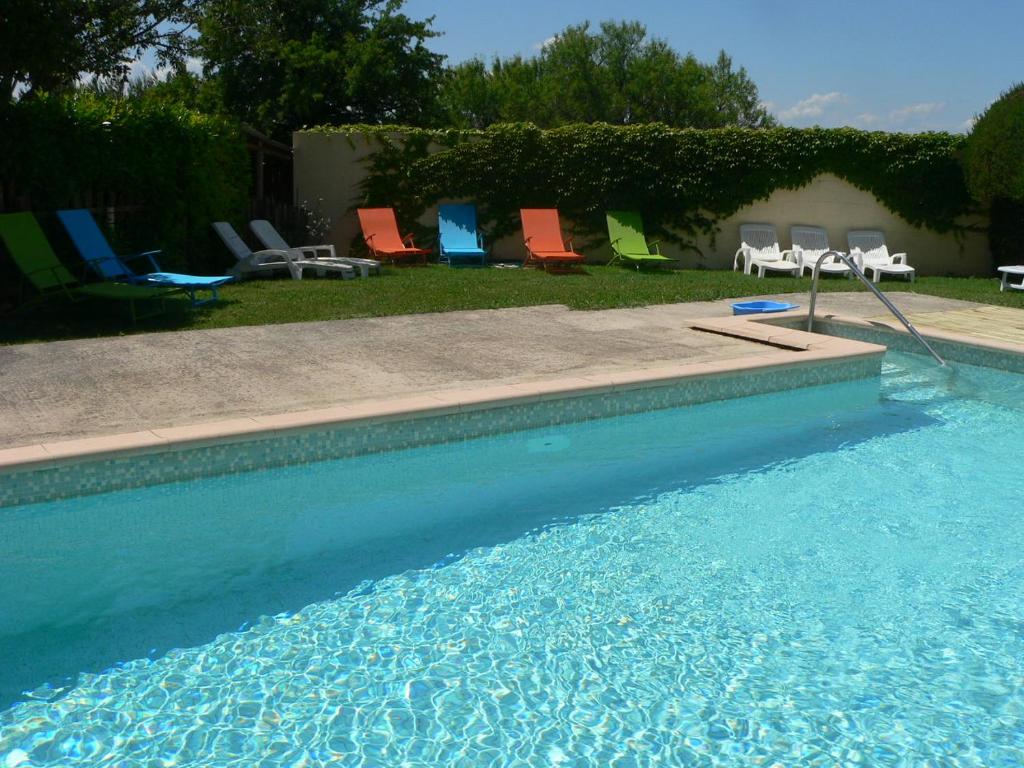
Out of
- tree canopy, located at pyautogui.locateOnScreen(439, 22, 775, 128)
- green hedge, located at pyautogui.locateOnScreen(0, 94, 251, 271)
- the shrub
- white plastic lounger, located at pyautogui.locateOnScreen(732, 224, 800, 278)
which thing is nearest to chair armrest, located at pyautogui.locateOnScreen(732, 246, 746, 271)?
white plastic lounger, located at pyautogui.locateOnScreen(732, 224, 800, 278)

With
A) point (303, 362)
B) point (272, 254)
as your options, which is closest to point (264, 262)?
point (272, 254)

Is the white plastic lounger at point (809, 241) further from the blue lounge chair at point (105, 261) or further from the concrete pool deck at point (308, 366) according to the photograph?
the blue lounge chair at point (105, 261)

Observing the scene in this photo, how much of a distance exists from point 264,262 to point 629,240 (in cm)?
561

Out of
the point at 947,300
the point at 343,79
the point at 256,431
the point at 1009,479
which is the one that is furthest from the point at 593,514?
the point at 343,79

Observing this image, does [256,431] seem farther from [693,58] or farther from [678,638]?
[693,58]

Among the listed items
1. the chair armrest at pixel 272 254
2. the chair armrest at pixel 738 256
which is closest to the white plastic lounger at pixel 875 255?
the chair armrest at pixel 738 256

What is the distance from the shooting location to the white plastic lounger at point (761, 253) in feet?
48.0

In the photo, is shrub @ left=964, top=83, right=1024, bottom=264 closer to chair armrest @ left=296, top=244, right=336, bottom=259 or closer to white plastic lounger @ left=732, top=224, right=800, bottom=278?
white plastic lounger @ left=732, top=224, right=800, bottom=278

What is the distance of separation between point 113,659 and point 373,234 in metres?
11.3

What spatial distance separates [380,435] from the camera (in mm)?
5453

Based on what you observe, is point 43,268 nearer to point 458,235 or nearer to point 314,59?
point 458,235

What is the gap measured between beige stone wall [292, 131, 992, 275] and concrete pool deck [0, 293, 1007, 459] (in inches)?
263

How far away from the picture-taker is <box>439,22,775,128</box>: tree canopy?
52625 millimetres

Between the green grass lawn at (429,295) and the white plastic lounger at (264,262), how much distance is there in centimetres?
20
